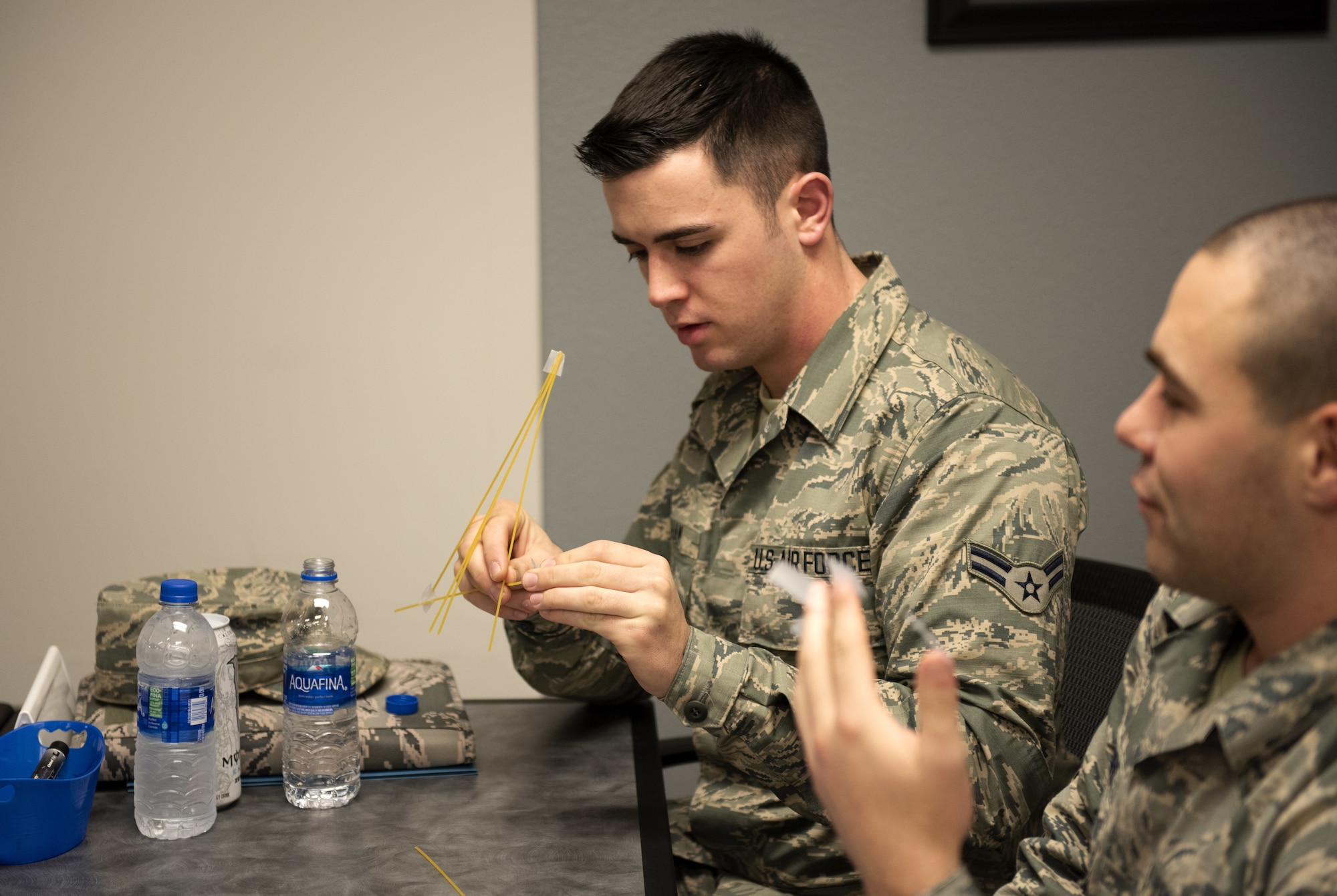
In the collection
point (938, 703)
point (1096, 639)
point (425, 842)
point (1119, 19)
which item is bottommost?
point (425, 842)

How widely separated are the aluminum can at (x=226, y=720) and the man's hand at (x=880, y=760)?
0.75 m

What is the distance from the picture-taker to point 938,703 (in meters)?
0.69

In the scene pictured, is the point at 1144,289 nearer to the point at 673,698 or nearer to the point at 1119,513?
the point at 1119,513

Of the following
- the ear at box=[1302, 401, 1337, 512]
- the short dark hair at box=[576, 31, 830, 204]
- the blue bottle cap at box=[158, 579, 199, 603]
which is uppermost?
the short dark hair at box=[576, 31, 830, 204]

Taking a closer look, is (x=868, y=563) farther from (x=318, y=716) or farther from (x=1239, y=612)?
(x=318, y=716)

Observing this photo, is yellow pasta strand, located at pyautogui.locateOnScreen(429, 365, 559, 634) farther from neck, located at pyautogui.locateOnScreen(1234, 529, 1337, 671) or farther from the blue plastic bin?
neck, located at pyautogui.locateOnScreen(1234, 529, 1337, 671)

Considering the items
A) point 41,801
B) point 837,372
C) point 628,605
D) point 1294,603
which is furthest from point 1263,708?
point 41,801

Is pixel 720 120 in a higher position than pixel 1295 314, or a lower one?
higher

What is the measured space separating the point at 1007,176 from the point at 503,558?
4.34ft

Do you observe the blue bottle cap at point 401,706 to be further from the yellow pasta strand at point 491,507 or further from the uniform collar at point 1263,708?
the uniform collar at point 1263,708

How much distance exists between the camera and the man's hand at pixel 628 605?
3.81 ft

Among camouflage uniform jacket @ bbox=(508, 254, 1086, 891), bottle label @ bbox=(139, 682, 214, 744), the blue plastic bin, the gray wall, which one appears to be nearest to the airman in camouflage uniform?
camouflage uniform jacket @ bbox=(508, 254, 1086, 891)

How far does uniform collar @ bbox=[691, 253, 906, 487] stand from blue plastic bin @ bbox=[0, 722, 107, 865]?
84cm

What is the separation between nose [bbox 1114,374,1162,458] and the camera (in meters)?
0.79
